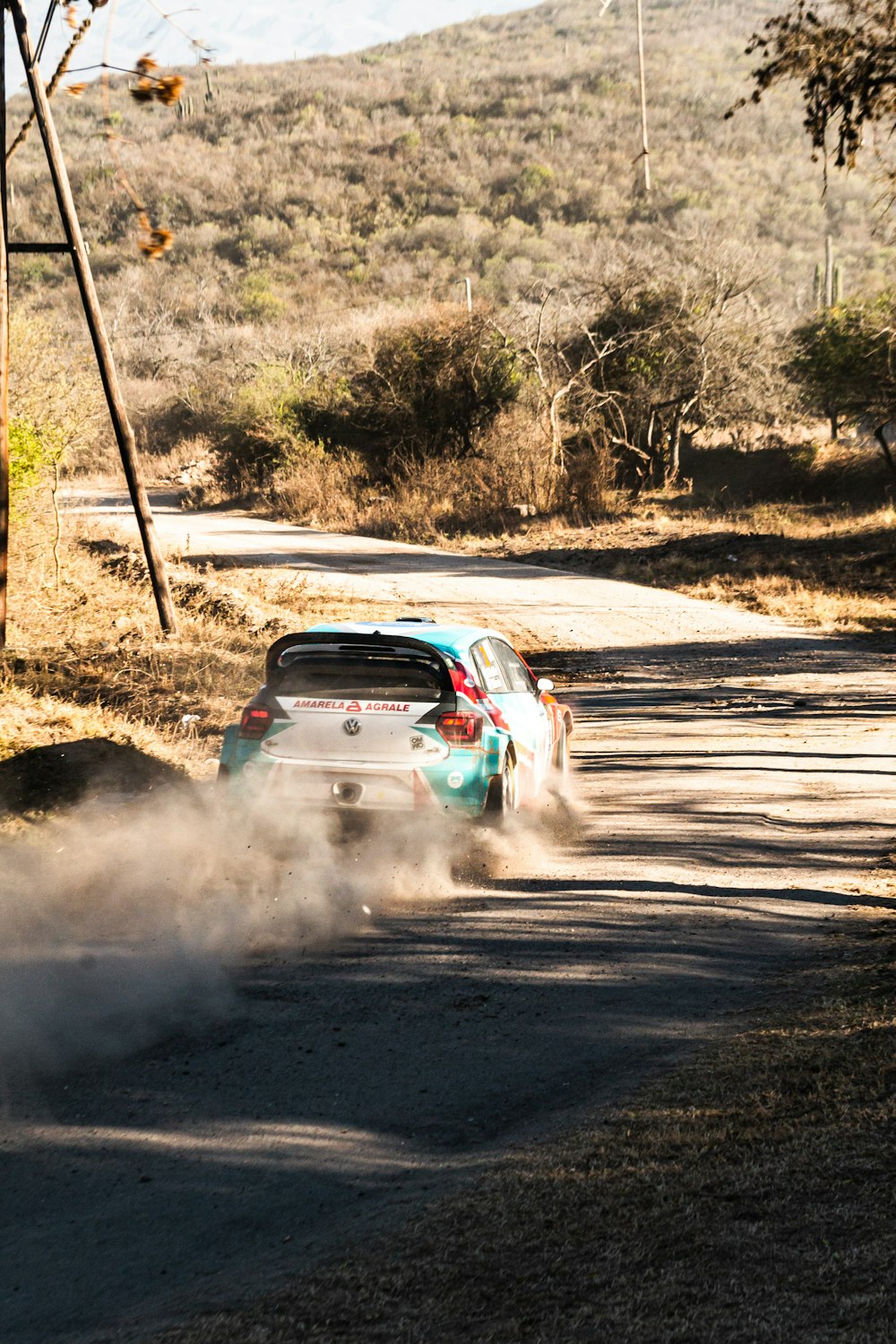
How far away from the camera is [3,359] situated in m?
12.6

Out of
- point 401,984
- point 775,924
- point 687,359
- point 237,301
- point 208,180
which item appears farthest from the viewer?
point 208,180

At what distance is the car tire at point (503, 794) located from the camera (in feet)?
26.8

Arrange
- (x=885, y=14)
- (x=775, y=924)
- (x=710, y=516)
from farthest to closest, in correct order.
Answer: (x=710, y=516), (x=885, y=14), (x=775, y=924)

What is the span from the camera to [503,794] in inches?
326

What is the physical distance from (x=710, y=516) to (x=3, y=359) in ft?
69.8

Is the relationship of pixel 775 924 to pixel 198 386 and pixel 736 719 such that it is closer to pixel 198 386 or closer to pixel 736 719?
pixel 736 719

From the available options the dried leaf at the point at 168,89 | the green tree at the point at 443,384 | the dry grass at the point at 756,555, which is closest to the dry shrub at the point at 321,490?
the green tree at the point at 443,384

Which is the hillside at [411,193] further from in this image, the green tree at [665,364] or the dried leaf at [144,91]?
the dried leaf at [144,91]

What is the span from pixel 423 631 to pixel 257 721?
1.34 m

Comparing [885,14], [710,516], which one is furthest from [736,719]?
[710,516]

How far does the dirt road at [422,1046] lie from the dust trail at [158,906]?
260 millimetres

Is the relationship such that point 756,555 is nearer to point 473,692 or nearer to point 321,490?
point 321,490

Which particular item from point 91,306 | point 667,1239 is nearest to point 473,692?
point 667,1239

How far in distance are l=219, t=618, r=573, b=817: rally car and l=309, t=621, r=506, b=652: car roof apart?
0.09 ft
